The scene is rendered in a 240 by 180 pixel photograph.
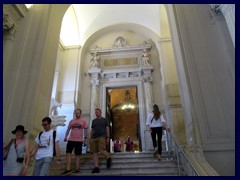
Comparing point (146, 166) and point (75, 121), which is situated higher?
point (75, 121)

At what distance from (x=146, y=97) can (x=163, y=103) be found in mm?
807

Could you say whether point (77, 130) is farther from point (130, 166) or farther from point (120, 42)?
point (120, 42)

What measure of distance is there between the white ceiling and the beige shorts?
6.57 metres

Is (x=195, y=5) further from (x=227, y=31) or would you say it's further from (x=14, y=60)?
(x=14, y=60)

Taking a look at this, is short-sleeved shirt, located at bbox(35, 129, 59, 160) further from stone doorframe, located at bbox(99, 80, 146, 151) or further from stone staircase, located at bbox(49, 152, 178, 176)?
stone doorframe, located at bbox(99, 80, 146, 151)

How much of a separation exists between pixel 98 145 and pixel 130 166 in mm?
846

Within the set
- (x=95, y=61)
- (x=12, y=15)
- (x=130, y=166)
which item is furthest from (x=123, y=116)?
(x=12, y=15)

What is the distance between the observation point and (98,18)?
972 centimetres

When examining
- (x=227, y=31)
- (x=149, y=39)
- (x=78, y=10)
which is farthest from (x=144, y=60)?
(x=227, y=31)

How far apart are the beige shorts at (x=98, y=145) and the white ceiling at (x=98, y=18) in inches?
259

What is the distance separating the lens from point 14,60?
4.48 m

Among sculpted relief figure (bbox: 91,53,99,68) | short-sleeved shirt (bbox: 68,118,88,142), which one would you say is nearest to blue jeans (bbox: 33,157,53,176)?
short-sleeved shirt (bbox: 68,118,88,142)

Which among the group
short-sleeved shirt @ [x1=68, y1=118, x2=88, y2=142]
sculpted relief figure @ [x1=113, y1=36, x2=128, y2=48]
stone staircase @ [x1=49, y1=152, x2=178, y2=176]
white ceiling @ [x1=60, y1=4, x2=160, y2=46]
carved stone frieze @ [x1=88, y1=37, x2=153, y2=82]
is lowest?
stone staircase @ [x1=49, y1=152, x2=178, y2=176]

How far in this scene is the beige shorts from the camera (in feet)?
13.5
